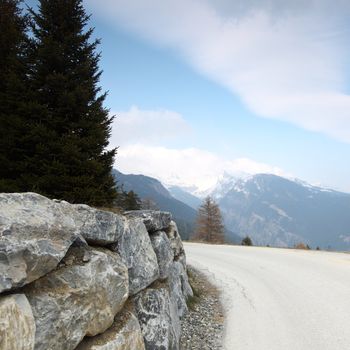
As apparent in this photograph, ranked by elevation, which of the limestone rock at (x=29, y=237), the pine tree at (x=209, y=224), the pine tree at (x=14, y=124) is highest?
the pine tree at (x=14, y=124)

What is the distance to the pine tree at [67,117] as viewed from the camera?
1206 centimetres

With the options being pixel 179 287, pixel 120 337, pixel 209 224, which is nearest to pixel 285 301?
pixel 179 287

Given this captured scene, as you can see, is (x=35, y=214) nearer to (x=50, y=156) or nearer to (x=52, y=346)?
(x=52, y=346)

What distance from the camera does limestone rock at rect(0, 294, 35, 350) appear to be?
434 cm

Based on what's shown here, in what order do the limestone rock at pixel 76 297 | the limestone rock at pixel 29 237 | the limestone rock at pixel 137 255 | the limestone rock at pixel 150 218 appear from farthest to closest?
the limestone rock at pixel 150 218 < the limestone rock at pixel 137 255 < the limestone rock at pixel 76 297 < the limestone rock at pixel 29 237

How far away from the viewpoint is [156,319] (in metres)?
8.02

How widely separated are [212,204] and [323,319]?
5145 centimetres

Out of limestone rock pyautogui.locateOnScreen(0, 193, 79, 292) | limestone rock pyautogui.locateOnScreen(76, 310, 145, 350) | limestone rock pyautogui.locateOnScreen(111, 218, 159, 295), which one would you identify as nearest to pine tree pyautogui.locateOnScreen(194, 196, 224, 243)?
limestone rock pyautogui.locateOnScreen(111, 218, 159, 295)

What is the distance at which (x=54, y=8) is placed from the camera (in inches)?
563

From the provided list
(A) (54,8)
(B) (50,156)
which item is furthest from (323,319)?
(A) (54,8)

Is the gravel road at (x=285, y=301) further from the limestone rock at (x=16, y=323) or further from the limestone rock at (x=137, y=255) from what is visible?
the limestone rock at (x=16, y=323)

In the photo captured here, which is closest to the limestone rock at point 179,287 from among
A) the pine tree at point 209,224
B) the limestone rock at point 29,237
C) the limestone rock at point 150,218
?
the limestone rock at point 150,218

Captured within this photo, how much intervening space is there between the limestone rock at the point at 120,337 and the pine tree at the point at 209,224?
51.6m

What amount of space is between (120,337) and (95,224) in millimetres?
2044
